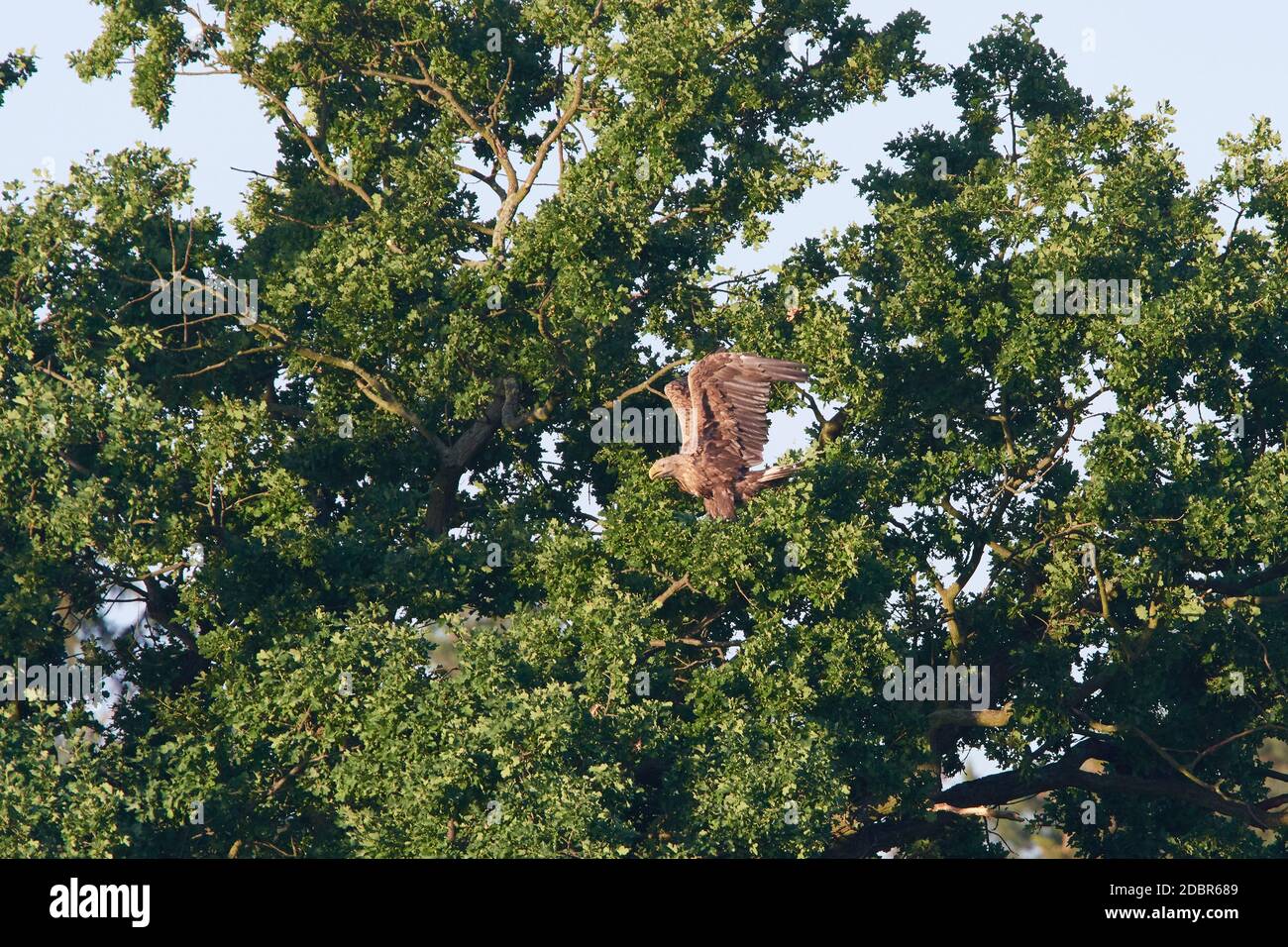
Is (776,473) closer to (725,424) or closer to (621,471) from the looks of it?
(725,424)

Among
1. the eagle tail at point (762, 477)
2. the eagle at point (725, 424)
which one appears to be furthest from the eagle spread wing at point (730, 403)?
the eagle tail at point (762, 477)

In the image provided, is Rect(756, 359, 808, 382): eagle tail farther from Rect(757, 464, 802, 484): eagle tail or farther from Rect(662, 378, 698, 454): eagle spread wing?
Rect(757, 464, 802, 484): eagle tail

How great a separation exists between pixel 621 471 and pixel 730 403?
14.6 feet

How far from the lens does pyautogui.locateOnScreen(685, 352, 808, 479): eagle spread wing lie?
23.0m

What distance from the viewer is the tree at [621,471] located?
23.8 meters

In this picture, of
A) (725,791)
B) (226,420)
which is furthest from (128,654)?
(725,791)

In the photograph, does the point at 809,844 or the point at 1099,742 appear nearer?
the point at 809,844

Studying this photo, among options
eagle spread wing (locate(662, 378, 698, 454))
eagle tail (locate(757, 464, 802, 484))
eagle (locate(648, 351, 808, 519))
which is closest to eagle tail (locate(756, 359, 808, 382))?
eagle (locate(648, 351, 808, 519))

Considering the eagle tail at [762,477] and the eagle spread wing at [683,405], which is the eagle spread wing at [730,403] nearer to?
the eagle spread wing at [683,405]

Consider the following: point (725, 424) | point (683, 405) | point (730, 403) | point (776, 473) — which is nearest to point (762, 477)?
point (776, 473)

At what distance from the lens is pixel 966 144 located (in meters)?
30.1

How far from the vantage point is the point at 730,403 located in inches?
909

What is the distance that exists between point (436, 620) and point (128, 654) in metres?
4.15

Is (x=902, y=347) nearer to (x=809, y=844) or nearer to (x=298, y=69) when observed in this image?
(x=809, y=844)
